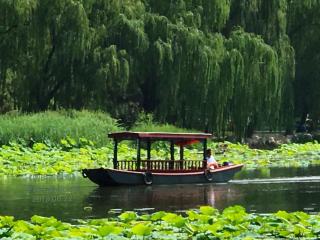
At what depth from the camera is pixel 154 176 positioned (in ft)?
72.0

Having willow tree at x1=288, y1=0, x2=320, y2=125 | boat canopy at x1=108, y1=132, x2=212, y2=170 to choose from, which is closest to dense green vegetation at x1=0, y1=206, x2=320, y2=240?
boat canopy at x1=108, y1=132, x2=212, y2=170

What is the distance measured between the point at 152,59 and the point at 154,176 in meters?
12.8

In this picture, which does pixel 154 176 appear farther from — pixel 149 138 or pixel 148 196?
pixel 148 196

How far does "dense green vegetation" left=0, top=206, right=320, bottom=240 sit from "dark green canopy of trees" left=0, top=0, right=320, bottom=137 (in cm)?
2019

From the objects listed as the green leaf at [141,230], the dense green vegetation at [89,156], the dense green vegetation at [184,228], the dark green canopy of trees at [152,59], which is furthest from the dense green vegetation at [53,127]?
the green leaf at [141,230]

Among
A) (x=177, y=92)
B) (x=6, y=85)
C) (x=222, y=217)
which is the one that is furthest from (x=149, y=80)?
(x=222, y=217)

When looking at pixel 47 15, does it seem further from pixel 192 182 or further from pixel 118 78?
pixel 192 182

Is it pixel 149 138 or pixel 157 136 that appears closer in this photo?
pixel 157 136

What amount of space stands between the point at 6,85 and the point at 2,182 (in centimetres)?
1263

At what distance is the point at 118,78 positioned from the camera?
32750 mm

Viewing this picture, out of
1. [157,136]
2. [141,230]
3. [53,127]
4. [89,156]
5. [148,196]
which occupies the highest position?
[157,136]

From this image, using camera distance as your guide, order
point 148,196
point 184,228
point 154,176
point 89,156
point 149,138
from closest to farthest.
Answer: point 184,228
point 148,196
point 154,176
point 149,138
point 89,156

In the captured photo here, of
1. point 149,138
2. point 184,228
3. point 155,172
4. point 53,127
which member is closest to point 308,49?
point 53,127

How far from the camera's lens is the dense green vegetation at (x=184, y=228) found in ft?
36.1
